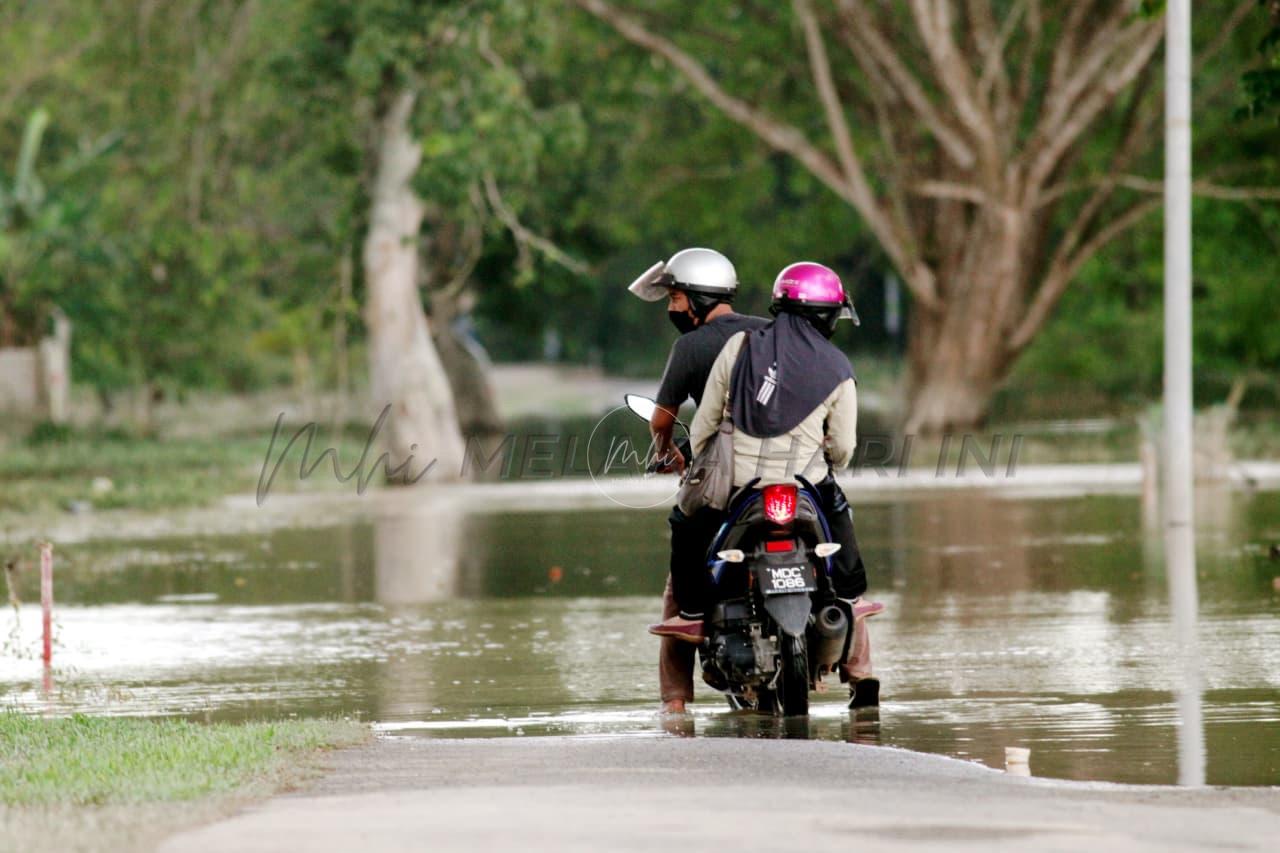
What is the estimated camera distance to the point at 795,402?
35.5ft

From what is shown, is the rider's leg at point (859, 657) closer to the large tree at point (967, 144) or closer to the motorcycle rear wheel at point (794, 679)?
the motorcycle rear wheel at point (794, 679)

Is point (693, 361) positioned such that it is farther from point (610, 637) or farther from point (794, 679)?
point (610, 637)

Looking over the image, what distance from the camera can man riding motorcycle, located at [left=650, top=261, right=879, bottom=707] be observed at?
10805 mm

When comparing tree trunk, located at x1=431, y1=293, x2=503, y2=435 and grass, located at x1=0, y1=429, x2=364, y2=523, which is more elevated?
tree trunk, located at x1=431, y1=293, x2=503, y2=435

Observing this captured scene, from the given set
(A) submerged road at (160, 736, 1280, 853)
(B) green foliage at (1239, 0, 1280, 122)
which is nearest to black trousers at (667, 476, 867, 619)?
(A) submerged road at (160, 736, 1280, 853)

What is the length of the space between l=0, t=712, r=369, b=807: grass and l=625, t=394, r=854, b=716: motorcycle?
178cm

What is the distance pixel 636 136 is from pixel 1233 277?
43.2 feet

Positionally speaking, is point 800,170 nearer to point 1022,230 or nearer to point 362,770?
point 1022,230

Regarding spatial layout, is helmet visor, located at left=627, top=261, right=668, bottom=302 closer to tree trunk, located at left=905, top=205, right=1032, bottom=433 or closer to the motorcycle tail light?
the motorcycle tail light

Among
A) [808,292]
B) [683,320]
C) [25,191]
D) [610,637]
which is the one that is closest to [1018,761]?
[808,292]

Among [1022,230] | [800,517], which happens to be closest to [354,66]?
[1022,230]

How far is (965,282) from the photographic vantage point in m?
40.2

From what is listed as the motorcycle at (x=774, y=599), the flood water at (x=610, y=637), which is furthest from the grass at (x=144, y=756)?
the motorcycle at (x=774, y=599)

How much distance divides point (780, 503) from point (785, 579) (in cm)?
34
